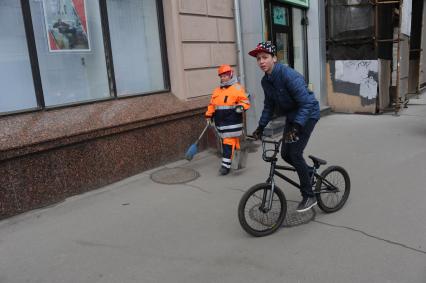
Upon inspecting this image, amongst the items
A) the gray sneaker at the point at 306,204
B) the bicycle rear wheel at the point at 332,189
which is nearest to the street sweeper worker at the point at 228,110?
the bicycle rear wheel at the point at 332,189

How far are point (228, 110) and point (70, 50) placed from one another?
94.3 inches

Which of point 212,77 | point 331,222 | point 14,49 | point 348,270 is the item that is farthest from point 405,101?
point 14,49

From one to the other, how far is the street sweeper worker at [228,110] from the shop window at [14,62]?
8.14ft

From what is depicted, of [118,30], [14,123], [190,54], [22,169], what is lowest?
[22,169]

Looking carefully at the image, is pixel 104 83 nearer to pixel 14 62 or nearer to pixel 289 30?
pixel 14 62

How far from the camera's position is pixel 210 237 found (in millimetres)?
3871

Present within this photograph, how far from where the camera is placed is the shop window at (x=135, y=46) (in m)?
6.23

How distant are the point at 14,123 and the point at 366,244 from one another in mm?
4129

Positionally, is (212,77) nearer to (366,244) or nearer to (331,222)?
(331,222)

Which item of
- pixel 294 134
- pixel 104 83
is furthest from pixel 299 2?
pixel 294 134

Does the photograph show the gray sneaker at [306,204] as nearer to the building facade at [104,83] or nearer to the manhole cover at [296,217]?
the manhole cover at [296,217]

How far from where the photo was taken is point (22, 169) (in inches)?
183

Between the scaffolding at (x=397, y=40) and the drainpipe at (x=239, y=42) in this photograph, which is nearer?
the drainpipe at (x=239, y=42)

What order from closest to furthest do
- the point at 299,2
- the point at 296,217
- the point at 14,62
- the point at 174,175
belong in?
1. the point at 296,217
2. the point at 14,62
3. the point at 174,175
4. the point at 299,2
